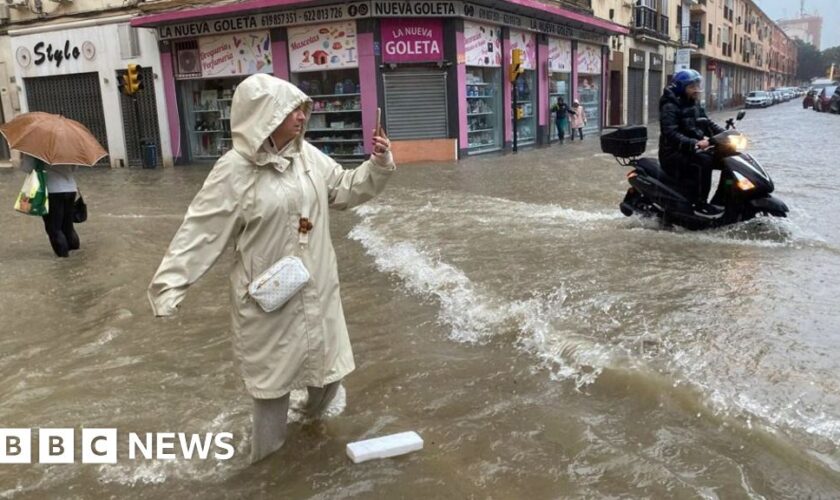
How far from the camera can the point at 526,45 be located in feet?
73.1

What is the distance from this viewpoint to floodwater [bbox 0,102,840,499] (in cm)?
316

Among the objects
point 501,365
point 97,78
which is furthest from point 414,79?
point 501,365

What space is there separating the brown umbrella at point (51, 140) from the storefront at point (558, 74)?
61.0 ft

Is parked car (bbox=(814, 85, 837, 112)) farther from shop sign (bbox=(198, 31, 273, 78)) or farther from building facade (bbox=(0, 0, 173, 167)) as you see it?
building facade (bbox=(0, 0, 173, 167))

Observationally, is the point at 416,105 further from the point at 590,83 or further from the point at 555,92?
the point at 590,83

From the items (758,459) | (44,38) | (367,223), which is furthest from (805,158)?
(44,38)

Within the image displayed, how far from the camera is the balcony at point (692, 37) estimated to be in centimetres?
4169

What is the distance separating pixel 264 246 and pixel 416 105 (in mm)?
16050

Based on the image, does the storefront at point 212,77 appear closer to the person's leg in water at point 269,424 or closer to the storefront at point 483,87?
the storefront at point 483,87

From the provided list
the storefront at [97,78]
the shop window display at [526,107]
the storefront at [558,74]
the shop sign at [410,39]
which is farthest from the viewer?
the storefront at [558,74]

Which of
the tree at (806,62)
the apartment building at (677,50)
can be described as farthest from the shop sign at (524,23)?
the tree at (806,62)

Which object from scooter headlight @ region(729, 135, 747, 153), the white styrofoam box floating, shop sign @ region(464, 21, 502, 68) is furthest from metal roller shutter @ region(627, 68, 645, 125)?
the white styrofoam box floating

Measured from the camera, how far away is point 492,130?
21.1m

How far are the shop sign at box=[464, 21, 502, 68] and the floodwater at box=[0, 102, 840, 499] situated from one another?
451 inches
